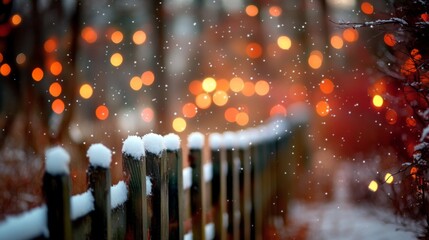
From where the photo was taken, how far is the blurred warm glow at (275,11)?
11.1m

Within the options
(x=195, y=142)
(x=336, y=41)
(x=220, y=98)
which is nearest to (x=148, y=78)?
(x=220, y=98)

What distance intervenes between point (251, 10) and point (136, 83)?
3940 millimetres

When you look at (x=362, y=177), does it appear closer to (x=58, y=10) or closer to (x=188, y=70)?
(x=58, y=10)

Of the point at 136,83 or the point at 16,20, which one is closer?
the point at 16,20

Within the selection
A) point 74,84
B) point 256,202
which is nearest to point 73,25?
point 74,84

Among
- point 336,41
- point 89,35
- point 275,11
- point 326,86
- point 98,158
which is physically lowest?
point 98,158

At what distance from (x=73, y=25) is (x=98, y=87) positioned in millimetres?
3191

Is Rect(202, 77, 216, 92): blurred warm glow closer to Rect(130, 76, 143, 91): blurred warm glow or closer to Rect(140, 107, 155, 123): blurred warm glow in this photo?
Rect(140, 107, 155, 123): blurred warm glow

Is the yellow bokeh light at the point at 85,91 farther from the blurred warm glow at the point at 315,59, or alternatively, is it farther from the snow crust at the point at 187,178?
the snow crust at the point at 187,178

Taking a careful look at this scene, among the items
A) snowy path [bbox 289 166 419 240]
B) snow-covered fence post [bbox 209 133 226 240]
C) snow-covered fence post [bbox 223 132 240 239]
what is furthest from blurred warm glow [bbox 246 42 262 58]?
snow-covered fence post [bbox 209 133 226 240]

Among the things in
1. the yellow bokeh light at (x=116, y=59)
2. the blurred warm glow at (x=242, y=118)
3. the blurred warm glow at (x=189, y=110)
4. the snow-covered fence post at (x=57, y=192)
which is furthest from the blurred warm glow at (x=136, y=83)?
the snow-covered fence post at (x=57, y=192)

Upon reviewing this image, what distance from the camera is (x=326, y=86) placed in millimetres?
10078

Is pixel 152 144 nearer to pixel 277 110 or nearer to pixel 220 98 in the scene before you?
pixel 277 110

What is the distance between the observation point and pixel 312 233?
16.4 feet
